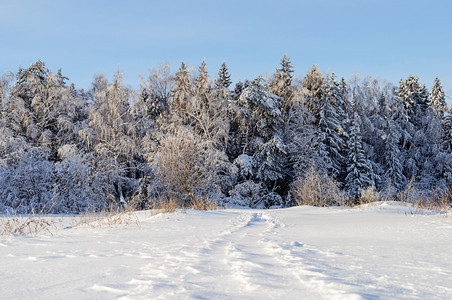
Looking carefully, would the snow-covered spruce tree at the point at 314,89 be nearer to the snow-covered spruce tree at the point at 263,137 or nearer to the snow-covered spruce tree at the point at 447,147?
the snow-covered spruce tree at the point at 263,137

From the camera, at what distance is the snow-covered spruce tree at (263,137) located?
26906 mm

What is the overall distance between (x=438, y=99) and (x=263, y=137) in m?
24.9

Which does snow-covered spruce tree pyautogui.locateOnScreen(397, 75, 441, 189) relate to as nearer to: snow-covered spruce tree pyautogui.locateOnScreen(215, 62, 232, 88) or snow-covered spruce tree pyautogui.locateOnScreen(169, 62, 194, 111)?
snow-covered spruce tree pyautogui.locateOnScreen(215, 62, 232, 88)

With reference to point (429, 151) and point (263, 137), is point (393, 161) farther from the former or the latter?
point (263, 137)

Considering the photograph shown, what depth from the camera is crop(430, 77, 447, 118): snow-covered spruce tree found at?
38.0 metres

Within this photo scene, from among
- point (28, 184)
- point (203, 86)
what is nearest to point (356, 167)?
point (203, 86)

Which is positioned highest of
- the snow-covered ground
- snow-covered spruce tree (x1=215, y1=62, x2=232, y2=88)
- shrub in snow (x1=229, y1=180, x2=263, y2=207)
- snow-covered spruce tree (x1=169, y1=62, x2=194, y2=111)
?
snow-covered spruce tree (x1=215, y1=62, x2=232, y2=88)

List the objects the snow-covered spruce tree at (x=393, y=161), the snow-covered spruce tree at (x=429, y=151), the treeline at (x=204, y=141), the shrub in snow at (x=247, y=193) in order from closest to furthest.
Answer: the treeline at (x=204, y=141)
the shrub in snow at (x=247, y=193)
the snow-covered spruce tree at (x=393, y=161)
the snow-covered spruce tree at (x=429, y=151)

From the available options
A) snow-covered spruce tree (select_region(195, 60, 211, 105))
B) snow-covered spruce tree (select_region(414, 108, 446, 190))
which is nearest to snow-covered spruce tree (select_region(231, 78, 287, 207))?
snow-covered spruce tree (select_region(195, 60, 211, 105))

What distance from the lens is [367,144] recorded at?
34406 millimetres

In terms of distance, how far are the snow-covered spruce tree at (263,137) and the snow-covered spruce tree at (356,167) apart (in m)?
6.54

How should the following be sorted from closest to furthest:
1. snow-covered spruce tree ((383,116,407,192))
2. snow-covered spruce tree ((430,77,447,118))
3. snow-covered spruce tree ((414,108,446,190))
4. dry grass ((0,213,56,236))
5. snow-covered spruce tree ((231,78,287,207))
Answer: dry grass ((0,213,56,236)), snow-covered spruce tree ((231,78,287,207)), snow-covered spruce tree ((383,116,407,192)), snow-covered spruce tree ((414,108,446,190)), snow-covered spruce tree ((430,77,447,118))

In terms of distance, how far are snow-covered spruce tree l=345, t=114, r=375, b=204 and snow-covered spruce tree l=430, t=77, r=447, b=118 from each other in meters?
13.7

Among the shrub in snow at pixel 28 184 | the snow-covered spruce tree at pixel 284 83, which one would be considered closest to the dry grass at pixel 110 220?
the shrub in snow at pixel 28 184
